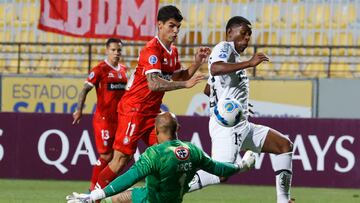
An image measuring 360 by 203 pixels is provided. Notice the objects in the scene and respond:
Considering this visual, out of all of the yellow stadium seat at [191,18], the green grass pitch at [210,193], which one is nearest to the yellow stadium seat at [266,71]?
the yellow stadium seat at [191,18]

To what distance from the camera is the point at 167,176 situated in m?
8.11

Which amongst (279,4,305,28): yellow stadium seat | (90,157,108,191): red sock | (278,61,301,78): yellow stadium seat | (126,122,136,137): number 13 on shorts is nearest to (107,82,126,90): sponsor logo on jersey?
(90,157,108,191): red sock

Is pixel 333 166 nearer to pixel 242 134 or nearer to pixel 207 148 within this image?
pixel 207 148

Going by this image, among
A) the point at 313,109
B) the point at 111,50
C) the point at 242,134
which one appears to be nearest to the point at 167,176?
the point at 242,134

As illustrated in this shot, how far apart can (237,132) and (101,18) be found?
12197mm

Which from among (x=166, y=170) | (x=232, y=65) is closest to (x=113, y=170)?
(x=232, y=65)

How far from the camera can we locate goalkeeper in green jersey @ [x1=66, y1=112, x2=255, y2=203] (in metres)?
7.94

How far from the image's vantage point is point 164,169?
8.05m

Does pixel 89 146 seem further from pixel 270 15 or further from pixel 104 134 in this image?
pixel 270 15

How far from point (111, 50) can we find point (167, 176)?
20.2 ft

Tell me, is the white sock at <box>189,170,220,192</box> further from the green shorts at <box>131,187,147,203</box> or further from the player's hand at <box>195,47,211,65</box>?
the green shorts at <box>131,187,147,203</box>

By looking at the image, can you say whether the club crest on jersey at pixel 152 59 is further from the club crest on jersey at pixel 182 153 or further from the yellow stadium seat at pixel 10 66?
the yellow stadium seat at pixel 10 66

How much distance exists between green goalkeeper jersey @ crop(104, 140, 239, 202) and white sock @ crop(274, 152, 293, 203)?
2761 millimetres

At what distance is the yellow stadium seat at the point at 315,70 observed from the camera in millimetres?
21609
